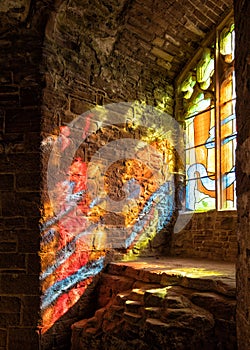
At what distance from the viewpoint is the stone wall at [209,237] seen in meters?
5.02

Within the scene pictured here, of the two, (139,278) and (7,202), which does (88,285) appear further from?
(7,202)

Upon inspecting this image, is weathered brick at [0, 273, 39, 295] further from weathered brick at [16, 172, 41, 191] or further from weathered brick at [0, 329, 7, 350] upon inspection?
weathered brick at [16, 172, 41, 191]

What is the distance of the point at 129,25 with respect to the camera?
16.7ft

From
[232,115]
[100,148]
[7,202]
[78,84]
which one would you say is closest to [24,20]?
[78,84]

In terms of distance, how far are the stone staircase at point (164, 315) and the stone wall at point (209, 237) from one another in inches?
53.7

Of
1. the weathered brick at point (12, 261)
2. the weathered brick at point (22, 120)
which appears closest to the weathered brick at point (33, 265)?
the weathered brick at point (12, 261)

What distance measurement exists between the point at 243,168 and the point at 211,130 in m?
4.04

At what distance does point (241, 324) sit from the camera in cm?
201

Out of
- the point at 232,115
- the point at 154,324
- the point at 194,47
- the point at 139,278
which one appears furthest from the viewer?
the point at 194,47

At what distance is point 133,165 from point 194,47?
2492 millimetres

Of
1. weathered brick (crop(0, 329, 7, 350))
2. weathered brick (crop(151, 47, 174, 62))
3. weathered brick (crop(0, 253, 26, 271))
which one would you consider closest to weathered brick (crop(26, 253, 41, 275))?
weathered brick (crop(0, 253, 26, 271))

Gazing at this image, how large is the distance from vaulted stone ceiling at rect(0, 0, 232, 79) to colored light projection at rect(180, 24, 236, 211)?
0.45m

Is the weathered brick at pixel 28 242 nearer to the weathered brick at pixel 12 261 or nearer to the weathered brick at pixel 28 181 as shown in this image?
the weathered brick at pixel 12 261

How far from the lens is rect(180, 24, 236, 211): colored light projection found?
214 inches
